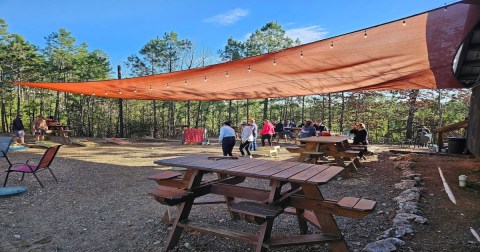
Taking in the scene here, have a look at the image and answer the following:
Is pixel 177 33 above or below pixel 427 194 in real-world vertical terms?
above

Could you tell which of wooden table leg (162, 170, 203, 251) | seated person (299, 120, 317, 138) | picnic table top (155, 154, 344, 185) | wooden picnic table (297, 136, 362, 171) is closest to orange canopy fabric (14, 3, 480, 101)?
seated person (299, 120, 317, 138)

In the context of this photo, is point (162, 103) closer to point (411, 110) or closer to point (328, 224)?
point (411, 110)

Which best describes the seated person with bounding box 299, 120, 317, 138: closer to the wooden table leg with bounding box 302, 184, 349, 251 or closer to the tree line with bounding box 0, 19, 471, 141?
the wooden table leg with bounding box 302, 184, 349, 251

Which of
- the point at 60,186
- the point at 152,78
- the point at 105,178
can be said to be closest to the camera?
the point at 60,186

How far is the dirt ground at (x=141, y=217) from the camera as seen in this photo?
274cm

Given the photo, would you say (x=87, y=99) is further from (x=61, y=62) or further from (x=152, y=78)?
(x=152, y=78)

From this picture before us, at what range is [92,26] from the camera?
25781 mm

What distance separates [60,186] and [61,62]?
21.4 metres

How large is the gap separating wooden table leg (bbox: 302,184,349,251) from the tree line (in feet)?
57.7

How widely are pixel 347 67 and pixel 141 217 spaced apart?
4707 millimetres

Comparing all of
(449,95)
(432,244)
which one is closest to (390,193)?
(432,244)

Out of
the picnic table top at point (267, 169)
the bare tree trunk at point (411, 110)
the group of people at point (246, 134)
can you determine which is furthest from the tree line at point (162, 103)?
the picnic table top at point (267, 169)

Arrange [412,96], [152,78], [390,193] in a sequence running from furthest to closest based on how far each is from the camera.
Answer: [412,96] < [152,78] < [390,193]

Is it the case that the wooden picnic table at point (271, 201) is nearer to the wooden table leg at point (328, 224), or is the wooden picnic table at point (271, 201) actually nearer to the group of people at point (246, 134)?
the wooden table leg at point (328, 224)
